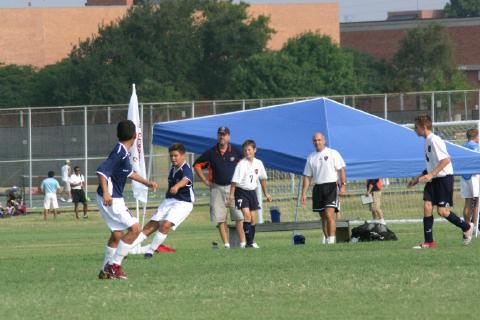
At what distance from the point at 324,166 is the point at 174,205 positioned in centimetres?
324

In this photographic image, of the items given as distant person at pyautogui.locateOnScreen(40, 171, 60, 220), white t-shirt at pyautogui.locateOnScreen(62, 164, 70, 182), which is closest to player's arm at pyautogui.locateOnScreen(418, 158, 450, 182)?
distant person at pyautogui.locateOnScreen(40, 171, 60, 220)

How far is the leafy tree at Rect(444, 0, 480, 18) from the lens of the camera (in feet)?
519

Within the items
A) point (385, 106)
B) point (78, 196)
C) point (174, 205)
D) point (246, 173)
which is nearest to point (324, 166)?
point (246, 173)

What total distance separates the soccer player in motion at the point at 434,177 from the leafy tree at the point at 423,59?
72.9 meters

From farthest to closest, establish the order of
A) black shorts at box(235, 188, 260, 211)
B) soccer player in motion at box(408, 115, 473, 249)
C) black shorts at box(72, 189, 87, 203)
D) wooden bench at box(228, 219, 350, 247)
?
black shorts at box(72, 189, 87, 203), wooden bench at box(228, 219, 350, 247), black shorts at box(235, 188, 260, 211), soccer player in motion at box(408, 115, 473, 249)

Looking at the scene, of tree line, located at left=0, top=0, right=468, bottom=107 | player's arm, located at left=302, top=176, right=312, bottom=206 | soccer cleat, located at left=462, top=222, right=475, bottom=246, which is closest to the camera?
soccer cleat, located at left=462, top=222, right=475, bottom=246

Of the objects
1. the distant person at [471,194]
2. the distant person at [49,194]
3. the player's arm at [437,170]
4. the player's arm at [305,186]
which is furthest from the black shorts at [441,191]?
the distant person at [49,194]

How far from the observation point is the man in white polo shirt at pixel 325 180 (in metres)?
21.1

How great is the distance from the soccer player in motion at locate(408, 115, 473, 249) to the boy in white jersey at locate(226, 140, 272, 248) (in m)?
3.43

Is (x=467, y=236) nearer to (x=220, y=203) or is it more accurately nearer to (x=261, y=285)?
(x=220, y=203)

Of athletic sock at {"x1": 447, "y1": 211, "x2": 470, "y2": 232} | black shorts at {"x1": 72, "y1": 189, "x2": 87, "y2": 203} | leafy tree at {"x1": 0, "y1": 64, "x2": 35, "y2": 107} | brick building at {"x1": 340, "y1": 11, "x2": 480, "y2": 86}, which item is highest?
brick building at {"x1": 340, "y1": 11, "x2": 480, "y2": 86}

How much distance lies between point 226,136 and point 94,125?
2855 centimetres

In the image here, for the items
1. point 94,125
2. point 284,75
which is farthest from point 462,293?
point 284,75

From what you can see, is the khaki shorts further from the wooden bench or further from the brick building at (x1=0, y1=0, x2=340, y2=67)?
the brick building at (x1=0, y1=0, x2=340, y2=67)
